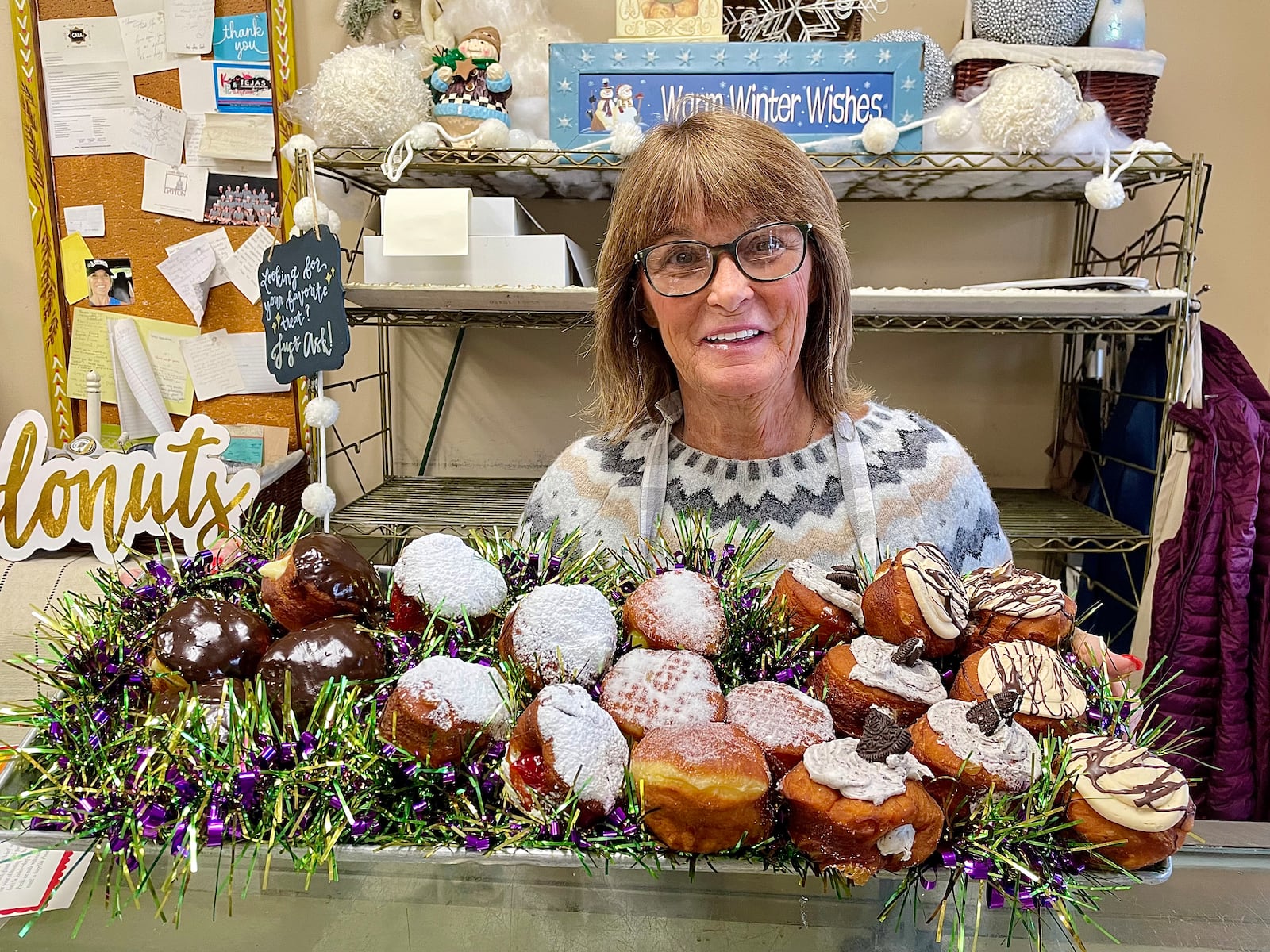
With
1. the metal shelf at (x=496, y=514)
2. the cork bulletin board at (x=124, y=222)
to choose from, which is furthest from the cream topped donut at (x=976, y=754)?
the cork bulletin board at (x=124, y=222)

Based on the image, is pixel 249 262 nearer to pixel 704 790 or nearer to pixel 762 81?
pixel 762 81

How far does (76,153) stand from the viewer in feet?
6.38

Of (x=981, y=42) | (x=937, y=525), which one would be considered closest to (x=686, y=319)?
(x=937, y=525)

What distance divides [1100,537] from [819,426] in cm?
86

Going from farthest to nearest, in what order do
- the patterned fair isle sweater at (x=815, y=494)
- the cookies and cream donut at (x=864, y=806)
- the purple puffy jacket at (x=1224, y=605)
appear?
the purple puffy jacket at (x=1224, y=605) < the patterned fair isle sweater at (x=815, y=494) < the cookies and cream donut at (x=864, y=806)

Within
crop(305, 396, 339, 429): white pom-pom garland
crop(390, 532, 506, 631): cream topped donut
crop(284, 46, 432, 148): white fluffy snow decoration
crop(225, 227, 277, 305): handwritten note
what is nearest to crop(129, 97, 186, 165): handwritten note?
crop(225, 227, 277, 305): handwritten note

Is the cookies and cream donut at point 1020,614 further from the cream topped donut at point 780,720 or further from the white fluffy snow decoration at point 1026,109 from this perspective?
the white fluffy snow decoration at point 1026,109

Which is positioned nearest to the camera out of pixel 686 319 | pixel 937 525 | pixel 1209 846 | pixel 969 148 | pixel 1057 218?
pixel 1209 846

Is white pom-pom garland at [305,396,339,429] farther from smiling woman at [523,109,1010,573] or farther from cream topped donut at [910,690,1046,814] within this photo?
cream topped donut at [910,690,1046,814]

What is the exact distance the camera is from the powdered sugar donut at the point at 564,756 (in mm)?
382

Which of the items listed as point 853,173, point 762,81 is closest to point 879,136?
point 853,173

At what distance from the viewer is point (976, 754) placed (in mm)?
387

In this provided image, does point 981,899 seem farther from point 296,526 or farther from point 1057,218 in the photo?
point 1057,218

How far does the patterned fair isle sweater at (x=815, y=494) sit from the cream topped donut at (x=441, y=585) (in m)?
0.59
